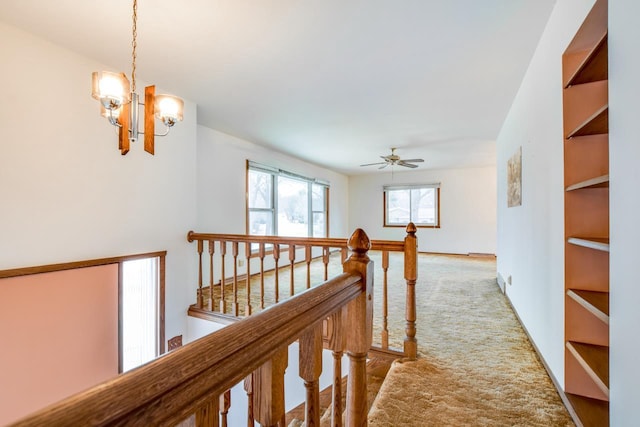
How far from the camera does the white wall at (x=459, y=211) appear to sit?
6.94 m

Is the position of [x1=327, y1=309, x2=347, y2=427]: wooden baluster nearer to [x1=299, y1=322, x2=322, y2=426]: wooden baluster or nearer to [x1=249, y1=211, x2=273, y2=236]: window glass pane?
[x1=299, y1=322, x2=322, y2=426]: wooden baluster

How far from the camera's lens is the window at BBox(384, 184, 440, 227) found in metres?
7.50

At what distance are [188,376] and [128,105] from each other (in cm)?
170

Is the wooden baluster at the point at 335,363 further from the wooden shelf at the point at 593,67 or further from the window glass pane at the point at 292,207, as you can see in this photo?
the window glass pane at the point at 292,207

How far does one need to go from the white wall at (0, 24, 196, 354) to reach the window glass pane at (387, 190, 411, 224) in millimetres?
6148

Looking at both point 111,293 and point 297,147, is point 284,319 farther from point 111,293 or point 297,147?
point 297,147

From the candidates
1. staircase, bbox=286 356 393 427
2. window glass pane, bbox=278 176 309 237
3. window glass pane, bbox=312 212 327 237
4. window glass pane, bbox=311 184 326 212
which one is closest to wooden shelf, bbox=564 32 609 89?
staircase, bbox=286 356 393 427

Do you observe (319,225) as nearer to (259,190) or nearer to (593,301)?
(259,190)

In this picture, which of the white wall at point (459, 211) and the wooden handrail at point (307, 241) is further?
the white wall at point (459, 211)

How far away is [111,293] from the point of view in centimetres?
243

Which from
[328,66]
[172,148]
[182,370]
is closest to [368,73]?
[328,66]

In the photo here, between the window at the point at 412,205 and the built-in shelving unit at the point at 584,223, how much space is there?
20.0 ft

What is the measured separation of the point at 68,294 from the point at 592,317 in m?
3.31

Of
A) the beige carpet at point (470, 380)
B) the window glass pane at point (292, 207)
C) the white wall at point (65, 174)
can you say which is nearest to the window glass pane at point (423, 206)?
the window glass pane at point (292, 207)
